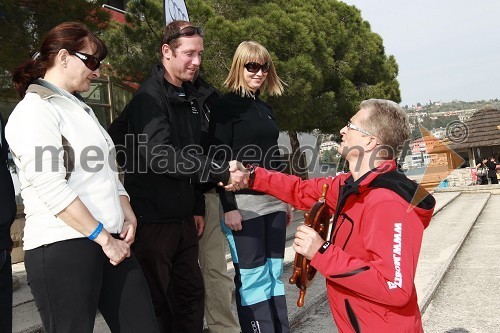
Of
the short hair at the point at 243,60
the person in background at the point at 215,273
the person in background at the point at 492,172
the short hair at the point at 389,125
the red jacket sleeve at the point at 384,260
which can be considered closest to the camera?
the red jacket sleeve at the point at 384,260

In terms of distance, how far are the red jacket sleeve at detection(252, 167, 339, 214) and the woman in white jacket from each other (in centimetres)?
86

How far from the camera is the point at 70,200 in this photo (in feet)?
6.69

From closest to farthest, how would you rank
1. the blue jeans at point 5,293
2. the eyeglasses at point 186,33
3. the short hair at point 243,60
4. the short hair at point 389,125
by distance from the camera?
1. the short hair at point 389,125
2. the blue jeans at point 5,293
3. the eyeglasses at point 186,33
4. the short hair at point 243,60

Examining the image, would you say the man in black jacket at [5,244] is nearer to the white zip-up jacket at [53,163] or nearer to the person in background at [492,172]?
the white zip-up jacket at [53,163]

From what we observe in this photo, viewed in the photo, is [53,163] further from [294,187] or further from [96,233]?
[294,187]

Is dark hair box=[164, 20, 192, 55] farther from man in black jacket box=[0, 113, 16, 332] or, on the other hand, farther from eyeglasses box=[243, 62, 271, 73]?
man in black jacket box=[0, 113, 16, 332]

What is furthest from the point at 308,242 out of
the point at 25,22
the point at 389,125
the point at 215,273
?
the point at 25,22

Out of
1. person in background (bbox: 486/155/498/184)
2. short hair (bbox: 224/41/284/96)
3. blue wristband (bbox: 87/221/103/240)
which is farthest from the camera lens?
person in background (bbox: 486/155/498/184)

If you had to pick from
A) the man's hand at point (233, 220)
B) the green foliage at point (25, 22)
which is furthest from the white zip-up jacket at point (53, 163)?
the green foliage at point (25, 22)

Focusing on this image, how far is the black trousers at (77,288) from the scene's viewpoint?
2.02 meters

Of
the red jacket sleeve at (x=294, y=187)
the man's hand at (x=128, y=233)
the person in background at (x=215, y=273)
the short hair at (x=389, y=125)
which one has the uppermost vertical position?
the short hair at (x=389, y=125)

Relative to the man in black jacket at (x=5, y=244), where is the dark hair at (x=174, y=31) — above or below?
above

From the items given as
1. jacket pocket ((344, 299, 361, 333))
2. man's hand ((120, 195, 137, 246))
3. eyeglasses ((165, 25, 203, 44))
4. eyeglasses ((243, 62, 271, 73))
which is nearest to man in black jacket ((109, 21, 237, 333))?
eyeglasses ((165, 25, 203, 44))

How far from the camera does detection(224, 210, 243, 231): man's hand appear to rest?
321 centimetres
